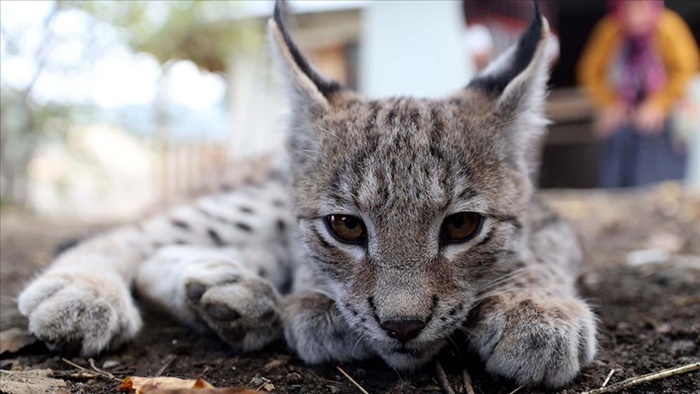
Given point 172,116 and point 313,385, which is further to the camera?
point 172,116

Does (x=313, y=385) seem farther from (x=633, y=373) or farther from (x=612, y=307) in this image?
(x=612, y=307)

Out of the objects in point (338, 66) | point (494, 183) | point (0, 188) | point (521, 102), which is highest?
point (338, 66)

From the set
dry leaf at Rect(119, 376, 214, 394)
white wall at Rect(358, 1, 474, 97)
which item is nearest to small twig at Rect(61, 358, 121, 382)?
dry leaf at Rect(119, 376, 214, 394)

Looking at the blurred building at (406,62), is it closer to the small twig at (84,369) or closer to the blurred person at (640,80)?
the blurred person at (640,80)

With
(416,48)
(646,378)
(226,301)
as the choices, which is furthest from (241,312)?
(416,48)

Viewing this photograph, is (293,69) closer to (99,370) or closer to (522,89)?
(522,89)

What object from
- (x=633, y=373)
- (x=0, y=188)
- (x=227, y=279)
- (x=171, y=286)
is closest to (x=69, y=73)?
(x=0, y=188)
